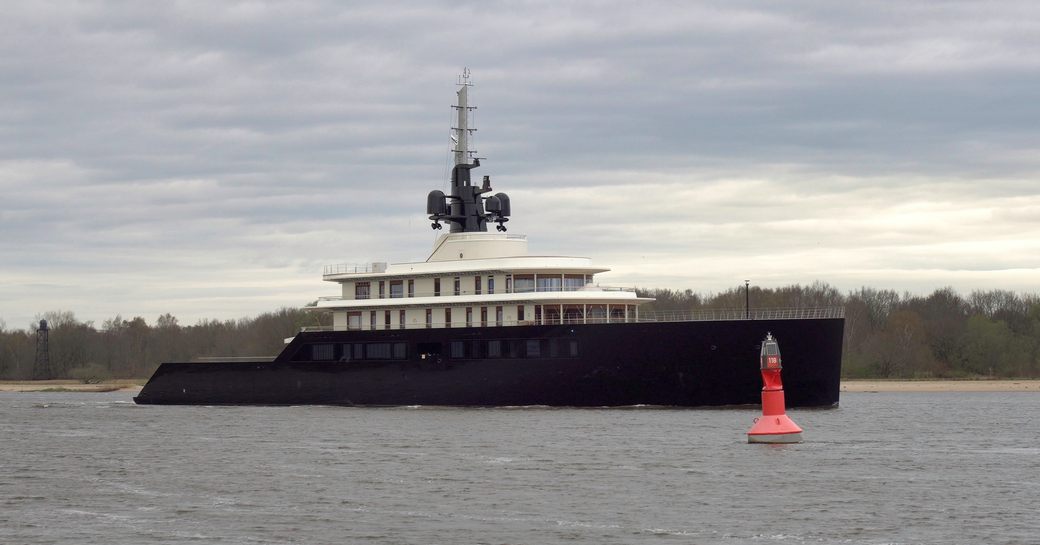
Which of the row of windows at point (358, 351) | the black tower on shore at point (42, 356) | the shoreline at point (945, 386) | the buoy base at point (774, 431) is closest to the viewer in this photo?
the buoy base at point (774, 431)

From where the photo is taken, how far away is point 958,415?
181 feet

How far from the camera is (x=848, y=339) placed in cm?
11025

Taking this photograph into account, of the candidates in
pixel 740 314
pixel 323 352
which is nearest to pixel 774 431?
pixel 323 352

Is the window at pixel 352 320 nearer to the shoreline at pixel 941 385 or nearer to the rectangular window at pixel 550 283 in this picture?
the rectangular window at pixel 550 283

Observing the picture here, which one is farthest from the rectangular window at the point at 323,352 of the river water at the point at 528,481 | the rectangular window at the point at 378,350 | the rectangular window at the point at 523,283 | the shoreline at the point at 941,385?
the shoreline at the point at 941,385

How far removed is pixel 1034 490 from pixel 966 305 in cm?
9867

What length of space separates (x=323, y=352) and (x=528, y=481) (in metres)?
29.7

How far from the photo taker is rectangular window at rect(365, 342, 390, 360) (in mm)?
57375

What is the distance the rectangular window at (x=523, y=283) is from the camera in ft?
182

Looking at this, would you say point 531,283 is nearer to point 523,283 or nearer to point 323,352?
point 523,283

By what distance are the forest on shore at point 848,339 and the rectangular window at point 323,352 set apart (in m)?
7.56

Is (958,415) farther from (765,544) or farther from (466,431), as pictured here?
(765,544)

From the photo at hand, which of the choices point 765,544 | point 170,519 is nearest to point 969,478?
point 765,544

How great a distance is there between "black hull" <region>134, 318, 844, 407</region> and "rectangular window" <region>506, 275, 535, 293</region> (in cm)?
229
